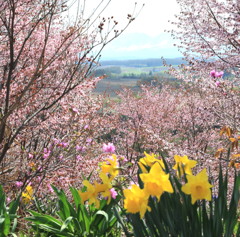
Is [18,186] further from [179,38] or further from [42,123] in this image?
[179,38]

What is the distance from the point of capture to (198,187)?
197cm

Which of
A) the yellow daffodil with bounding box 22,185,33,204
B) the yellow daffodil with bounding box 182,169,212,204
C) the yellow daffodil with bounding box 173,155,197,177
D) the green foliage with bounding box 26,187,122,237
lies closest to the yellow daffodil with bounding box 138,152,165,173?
the yellow daffodil with bounding box 173,155,197,177

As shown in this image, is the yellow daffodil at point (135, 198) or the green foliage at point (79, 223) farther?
the green foliage at point (79, 223)

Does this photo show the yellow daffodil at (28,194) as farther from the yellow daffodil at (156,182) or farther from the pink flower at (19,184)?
the yellow daffodil at (156,182)

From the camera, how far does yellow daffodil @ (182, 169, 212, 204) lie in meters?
1.94

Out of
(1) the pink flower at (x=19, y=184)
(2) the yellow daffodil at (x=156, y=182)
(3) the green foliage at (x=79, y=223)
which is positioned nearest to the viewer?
(2) the yellow daffodil at (x=156, y=182)

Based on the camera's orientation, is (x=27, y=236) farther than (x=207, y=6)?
No

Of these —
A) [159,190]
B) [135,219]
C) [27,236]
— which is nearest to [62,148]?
[27,236]

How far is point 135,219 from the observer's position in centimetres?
249

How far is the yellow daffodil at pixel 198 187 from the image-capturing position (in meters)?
1.94

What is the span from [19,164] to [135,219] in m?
3.09

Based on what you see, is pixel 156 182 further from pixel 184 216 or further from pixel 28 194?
pixel 28 194

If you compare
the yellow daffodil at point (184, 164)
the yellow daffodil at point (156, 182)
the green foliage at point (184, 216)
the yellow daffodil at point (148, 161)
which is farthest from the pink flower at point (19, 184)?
the yellow daffodil at point (156, 182)

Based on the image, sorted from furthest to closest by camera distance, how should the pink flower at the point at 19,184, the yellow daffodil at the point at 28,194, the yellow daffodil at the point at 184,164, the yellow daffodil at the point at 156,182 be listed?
the pink flower at the point at 19,184, the yellow daffodil at the point at 28,194, the yellow daffodil at the point at 184,164, the yellow daffodil at the point at 156,182
